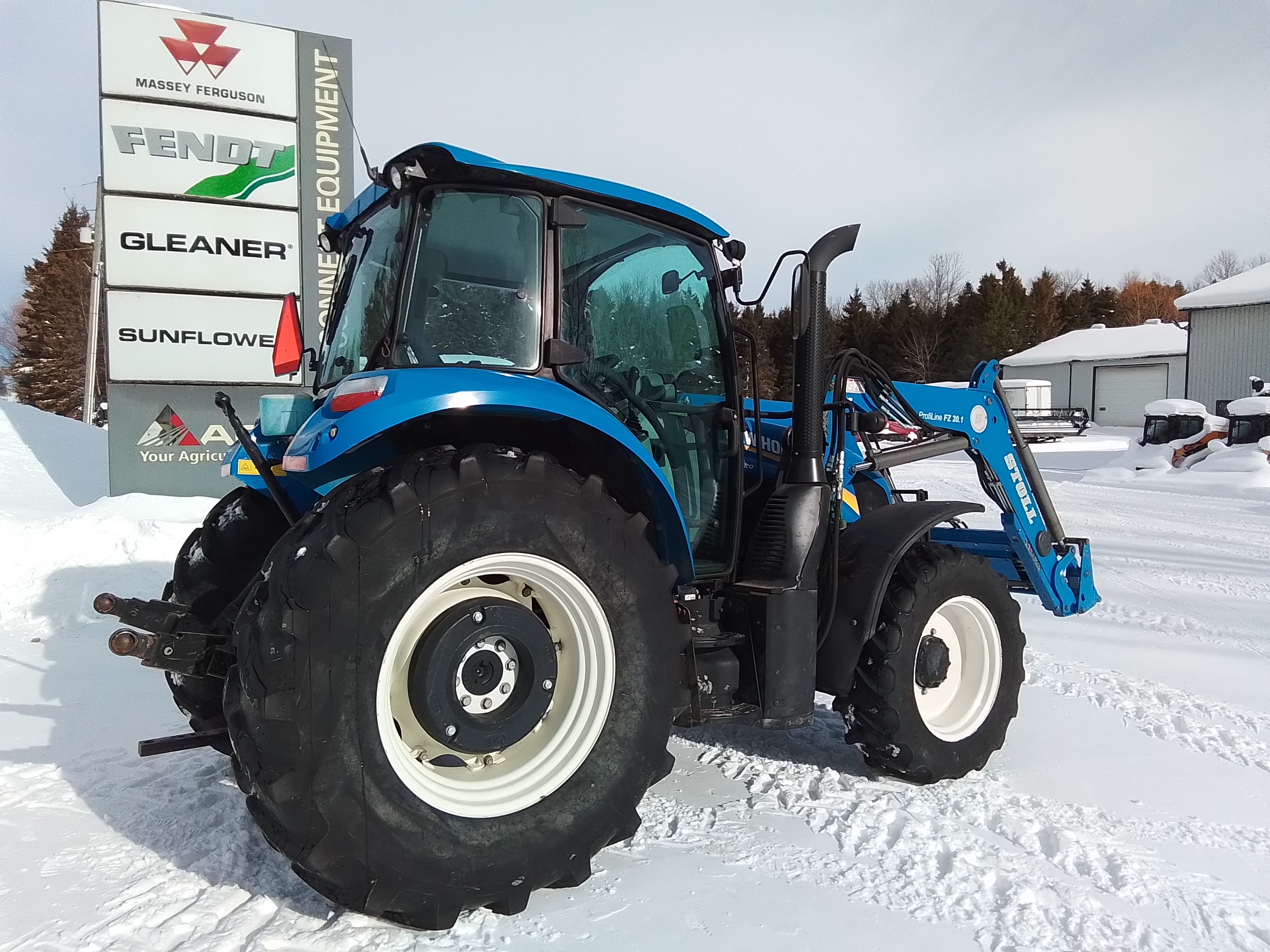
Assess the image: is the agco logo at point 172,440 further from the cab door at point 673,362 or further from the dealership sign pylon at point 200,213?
the cab door at point 673,362

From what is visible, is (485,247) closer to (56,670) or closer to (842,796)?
(842,796)

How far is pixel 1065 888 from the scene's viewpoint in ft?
8.38

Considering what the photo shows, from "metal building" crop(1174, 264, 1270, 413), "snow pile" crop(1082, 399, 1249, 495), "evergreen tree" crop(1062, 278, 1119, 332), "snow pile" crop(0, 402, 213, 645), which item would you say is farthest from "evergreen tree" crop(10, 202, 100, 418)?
"evergreen tree" crop(1062, 278, 1119, 332)

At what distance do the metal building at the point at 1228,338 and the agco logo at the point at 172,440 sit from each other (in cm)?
3069

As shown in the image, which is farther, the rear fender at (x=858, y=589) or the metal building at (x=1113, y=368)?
the metal building at (x=1113, y=368)

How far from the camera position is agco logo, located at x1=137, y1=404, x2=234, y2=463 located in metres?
10.2

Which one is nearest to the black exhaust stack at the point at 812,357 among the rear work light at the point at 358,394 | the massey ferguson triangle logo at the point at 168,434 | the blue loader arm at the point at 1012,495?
the blue loader arm at the point at 1012,495

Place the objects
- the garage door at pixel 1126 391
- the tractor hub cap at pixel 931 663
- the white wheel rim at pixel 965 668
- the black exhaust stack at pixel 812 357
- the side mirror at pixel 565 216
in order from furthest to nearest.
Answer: the garage door at pixel 1126 391, the white wheel rim at pixel 965 668, the tractor hub cap at pixel 931 663, the black exhaust stack at pixel 812 357, the side mirror at pixel 565 216

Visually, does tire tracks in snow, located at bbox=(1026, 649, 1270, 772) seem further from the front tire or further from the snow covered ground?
the front tire

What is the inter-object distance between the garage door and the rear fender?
127ft

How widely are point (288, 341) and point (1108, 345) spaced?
4346cm

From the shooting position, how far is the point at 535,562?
243 cm

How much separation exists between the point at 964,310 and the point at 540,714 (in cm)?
5039

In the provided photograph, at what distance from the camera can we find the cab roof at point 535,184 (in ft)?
8.56
